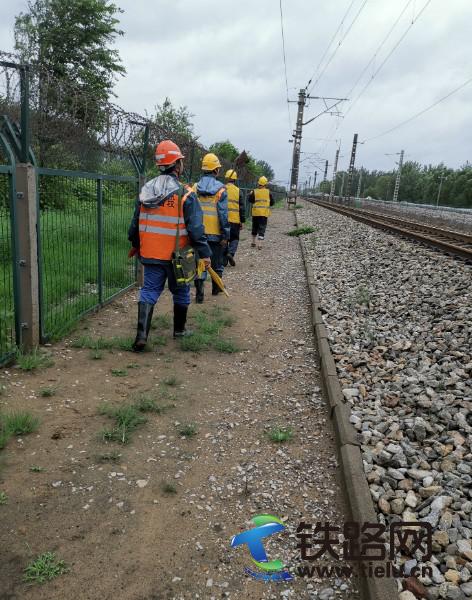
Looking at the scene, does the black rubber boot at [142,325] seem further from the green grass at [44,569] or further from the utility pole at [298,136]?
the utility pole at [298,136]

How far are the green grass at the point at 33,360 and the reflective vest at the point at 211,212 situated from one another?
11.2ft

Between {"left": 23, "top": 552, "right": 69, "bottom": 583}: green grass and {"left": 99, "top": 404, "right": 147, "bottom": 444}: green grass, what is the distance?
1.14 meters

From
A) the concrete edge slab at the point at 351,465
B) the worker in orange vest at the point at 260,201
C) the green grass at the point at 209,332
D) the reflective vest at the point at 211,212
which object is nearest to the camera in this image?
the concrete edge slab at the point at 351,465

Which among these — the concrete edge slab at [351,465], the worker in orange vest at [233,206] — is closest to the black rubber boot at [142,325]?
the concrete edge slab at [351,465]

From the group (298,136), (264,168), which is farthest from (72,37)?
(264,168)

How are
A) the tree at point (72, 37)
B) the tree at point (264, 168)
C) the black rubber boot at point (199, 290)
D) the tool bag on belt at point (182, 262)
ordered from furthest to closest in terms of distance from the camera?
the tree at point (264, 168) < the tree at point (72, 37) < the black rubber boot at point (199, 290) < the tool bag on belt at point (182, 262)

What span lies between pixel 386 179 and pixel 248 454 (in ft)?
406

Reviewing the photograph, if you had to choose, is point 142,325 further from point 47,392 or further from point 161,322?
point 47,392

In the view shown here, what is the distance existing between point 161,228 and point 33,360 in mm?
1840

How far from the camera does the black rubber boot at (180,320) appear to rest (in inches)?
223

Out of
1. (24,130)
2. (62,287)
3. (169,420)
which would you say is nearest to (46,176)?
(24,130)

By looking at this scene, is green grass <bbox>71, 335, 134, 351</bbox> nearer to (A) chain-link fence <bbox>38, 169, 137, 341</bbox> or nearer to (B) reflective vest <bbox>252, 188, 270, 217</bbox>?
(A) chain-link fence <bbox>38, 169, 137, 341</bbox>

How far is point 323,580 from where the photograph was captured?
2.48 meters

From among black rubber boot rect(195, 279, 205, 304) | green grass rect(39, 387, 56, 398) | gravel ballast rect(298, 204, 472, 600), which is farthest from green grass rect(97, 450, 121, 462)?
black rubber boot rect(195, 279, 205, 304)
